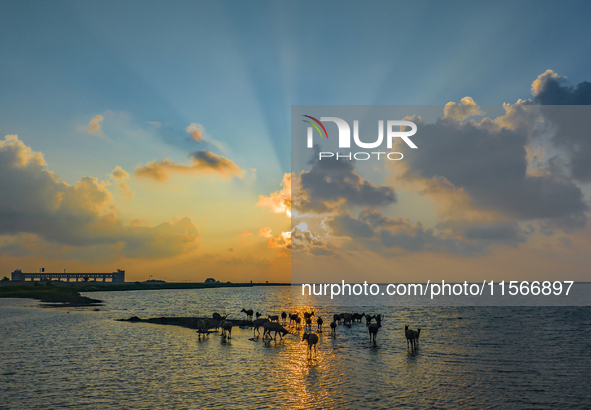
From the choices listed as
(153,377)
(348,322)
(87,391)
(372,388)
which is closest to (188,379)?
(153,377)

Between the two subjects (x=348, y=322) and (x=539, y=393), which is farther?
(x=348, y=322)

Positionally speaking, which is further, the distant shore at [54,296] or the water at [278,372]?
the distant shore at [54,296]

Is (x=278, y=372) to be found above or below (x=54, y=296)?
above

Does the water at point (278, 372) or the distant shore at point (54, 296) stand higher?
the water at point (278, 372)

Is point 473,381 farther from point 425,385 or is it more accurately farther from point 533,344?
point 533,344

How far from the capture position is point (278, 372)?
2167 centimetres

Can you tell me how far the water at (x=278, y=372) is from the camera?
55.1 ft

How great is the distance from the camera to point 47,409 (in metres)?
14.8

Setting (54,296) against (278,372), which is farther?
(54,296)

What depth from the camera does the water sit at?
1678cm

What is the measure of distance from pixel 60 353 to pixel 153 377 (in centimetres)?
1037

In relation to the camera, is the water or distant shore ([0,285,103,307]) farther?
distant shore ([0,285,103,307])

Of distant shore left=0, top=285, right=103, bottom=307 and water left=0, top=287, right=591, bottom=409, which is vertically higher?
water left=0, top=287, right=591, bottom=409

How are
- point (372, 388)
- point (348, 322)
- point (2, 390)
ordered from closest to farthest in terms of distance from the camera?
1. point (2, 390)
2. point (372, 388)
3. point (348, 322)
